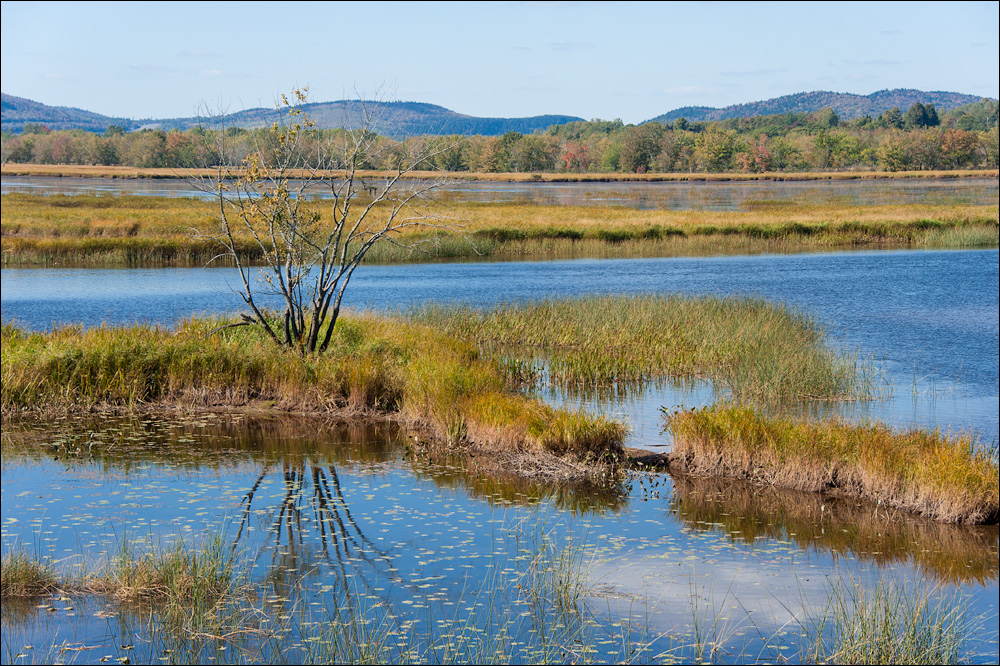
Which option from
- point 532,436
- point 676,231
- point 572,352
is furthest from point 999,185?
point 532,436


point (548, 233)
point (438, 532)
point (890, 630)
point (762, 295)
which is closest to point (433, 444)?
point (438, 532)

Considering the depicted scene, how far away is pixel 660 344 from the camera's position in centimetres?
1961

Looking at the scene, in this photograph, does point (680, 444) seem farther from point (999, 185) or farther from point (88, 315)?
point (999, 185)

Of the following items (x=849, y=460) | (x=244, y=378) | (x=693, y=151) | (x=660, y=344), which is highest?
(x=693, y=151)

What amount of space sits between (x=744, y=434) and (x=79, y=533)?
781cm

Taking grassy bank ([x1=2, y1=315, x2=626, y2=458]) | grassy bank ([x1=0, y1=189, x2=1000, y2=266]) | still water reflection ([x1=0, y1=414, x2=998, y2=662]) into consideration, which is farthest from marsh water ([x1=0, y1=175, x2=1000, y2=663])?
grassy bank ([x1=0, y1=189, x2=1000, y2=266])

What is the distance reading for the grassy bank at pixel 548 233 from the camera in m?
40.6

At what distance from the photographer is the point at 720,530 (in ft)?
32.6

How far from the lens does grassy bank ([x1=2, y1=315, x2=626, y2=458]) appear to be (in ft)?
46.1

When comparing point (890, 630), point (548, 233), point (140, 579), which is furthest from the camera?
point (548, 233)

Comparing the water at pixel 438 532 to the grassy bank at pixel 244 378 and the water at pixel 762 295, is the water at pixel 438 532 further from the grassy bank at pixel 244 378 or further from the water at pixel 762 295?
the grassy bank at pixel 244 378

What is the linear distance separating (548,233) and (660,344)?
28446mm

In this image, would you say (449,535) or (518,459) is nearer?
(449,535)

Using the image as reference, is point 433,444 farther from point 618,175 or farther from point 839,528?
point 618,175
